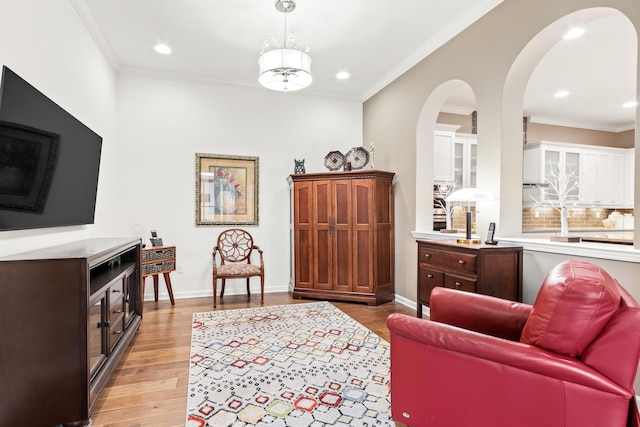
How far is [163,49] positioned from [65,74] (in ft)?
4.61

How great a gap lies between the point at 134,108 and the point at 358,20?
122 inches

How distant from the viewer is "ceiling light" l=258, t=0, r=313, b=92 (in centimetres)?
290

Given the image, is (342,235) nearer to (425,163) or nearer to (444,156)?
(425,163)

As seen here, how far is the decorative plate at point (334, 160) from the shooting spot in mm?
4875

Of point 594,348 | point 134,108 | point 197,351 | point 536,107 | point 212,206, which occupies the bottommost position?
point 197,351

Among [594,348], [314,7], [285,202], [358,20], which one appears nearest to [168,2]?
[314,7]

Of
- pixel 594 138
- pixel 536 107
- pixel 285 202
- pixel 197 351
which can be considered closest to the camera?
pixel 197 351

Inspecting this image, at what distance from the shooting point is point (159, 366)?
2600 millimetres

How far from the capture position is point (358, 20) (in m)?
3.33

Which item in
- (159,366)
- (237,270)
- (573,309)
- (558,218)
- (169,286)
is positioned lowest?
(159,366)

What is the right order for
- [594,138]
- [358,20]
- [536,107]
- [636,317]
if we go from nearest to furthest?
[636,317]
[358,20]
[536,107]
[594,138]

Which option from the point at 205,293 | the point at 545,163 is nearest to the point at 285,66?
the point at 205,293

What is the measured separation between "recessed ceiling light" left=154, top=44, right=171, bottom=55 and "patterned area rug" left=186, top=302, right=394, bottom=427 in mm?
3084

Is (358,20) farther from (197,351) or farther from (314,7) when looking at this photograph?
(197,351)
